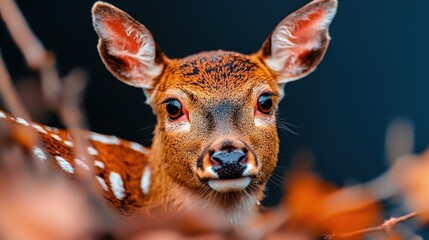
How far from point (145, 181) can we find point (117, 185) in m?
0.06

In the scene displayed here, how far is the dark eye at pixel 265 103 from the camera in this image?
121cm

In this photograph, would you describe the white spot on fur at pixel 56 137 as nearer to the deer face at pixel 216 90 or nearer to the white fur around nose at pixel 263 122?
the deer face at pixel 216 90

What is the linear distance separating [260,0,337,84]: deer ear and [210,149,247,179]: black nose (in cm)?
35

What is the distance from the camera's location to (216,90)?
3.87 ft

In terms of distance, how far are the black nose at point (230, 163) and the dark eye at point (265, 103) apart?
22 centimetres

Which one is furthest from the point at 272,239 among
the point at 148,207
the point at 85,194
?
the point at 148,207

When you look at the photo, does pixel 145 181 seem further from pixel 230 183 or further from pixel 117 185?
pixel 230 183

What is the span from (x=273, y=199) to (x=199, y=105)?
0.59 metres

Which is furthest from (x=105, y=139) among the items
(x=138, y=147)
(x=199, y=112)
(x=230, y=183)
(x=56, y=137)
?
(x=230, y=183)

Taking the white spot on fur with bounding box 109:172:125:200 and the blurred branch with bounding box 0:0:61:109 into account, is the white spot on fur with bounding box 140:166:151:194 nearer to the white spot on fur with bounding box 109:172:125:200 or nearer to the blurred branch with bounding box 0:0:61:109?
the white spot on fur with bounding box 109:172:125:200

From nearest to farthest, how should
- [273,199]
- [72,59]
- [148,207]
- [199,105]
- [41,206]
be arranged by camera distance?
[41,206]
[199,105]
[148,207]
[72,59]
[273,199]

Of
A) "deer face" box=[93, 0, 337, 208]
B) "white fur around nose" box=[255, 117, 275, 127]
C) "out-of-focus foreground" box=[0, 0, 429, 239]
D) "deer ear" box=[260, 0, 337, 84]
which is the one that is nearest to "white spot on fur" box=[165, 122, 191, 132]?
"deer face" box=[93, 0, 337, 208]

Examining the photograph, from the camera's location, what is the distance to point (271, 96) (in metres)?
1.25

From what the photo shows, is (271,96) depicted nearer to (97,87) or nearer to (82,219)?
(97,87)
